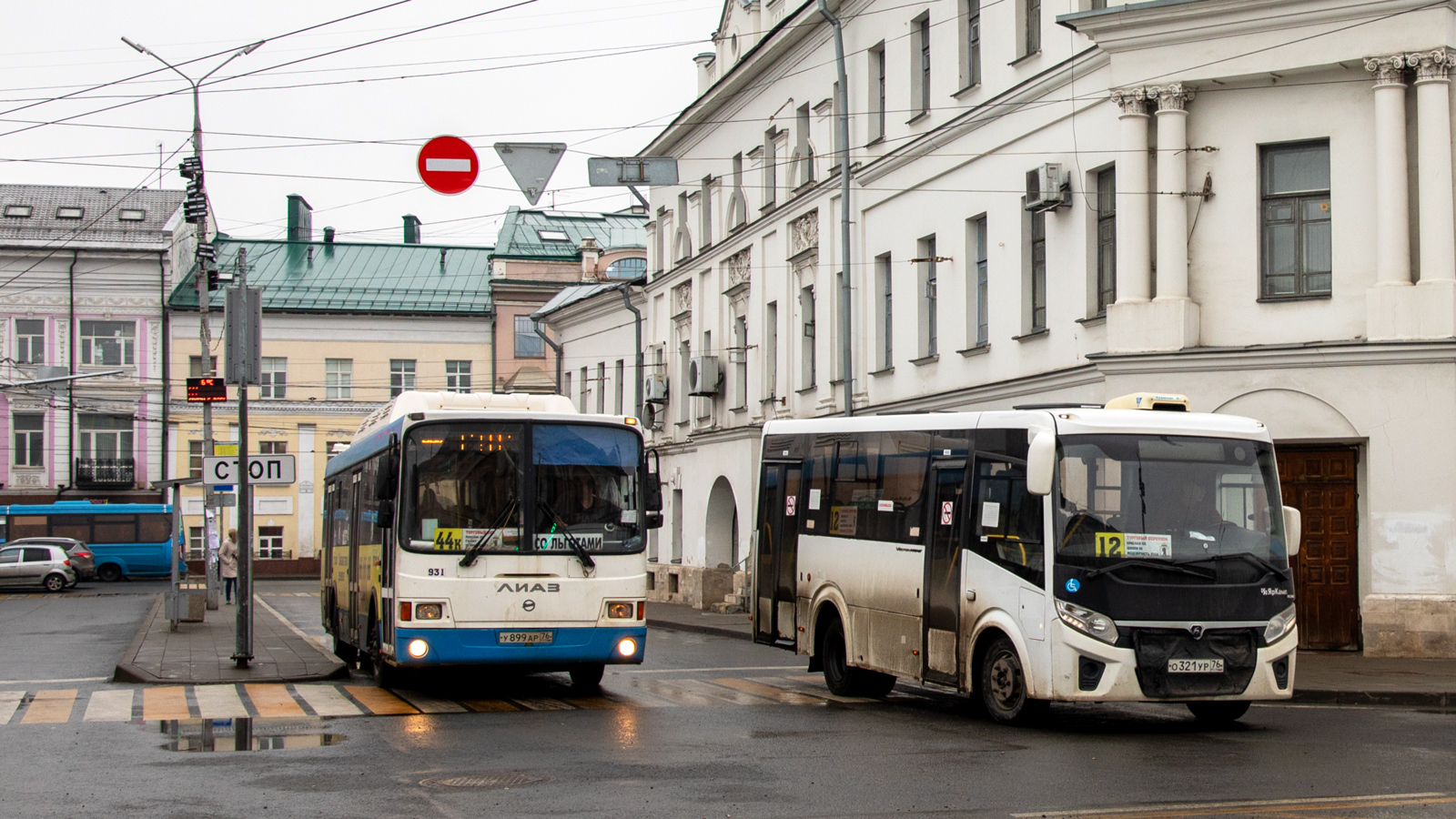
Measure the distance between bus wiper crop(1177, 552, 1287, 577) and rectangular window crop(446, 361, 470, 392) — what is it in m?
59.9

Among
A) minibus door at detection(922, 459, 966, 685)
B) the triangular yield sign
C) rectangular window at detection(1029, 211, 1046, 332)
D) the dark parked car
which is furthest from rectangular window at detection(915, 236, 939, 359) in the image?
the dark parked car

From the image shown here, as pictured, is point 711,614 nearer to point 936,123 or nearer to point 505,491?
point 936,123

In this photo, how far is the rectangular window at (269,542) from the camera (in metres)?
A: 68.9

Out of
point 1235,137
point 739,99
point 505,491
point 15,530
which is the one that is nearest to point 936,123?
point 1235,137

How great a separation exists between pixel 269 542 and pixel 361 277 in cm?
1273

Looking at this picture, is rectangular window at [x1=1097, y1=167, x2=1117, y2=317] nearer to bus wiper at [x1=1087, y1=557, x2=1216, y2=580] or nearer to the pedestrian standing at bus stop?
bus wiper at [x1=1087, y1=557, x2=1216, y2=580]

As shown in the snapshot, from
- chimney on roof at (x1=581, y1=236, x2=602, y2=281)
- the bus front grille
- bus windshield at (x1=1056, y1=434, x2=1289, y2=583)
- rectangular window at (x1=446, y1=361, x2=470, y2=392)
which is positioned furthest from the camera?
rectangular window at (x1=446, y1=361, x2=470, y2=392)

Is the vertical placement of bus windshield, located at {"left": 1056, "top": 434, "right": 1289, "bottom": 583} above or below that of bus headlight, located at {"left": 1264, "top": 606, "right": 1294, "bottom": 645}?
above

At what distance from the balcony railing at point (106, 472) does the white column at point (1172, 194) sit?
54.5m

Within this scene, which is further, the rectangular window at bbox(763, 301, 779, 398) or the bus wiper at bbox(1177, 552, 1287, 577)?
the rectangular window at bbox(763, 301, 779, 398)

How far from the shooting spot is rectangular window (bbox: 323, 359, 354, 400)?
71.4 metres

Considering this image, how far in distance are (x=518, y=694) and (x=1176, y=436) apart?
730 cm

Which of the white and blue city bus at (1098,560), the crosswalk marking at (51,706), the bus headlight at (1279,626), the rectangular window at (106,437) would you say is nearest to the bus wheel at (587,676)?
the white and blue city bus at (1098,560)

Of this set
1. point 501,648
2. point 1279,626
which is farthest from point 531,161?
point 1279,626
